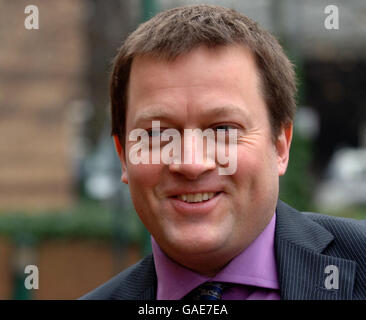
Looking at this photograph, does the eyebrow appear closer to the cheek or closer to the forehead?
the forehead

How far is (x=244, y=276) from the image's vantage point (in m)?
2.12

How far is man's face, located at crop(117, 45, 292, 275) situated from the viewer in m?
2.04

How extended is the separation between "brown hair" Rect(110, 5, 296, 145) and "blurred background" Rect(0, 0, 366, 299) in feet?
14.9

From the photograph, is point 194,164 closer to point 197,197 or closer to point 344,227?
point 197,197

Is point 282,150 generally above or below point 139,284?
above

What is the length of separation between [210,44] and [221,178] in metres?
0.41

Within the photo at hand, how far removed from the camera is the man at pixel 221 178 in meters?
2.05

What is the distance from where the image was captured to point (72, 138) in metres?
11.7

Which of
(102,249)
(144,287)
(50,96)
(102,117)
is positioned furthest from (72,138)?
(144,287)

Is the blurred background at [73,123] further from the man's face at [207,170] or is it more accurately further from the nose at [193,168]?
the nose at [193,168]

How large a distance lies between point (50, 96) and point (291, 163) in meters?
4.57

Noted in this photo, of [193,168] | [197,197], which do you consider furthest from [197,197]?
[193,168]

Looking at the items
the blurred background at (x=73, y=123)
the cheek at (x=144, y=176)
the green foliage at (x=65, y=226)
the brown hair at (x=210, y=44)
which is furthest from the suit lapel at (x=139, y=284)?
the green foliage at (x=65, y=226)

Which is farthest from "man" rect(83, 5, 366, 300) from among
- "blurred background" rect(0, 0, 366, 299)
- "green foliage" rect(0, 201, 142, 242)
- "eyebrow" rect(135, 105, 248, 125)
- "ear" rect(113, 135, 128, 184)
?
"green foliage" rect(0, 201, 142, 242)
